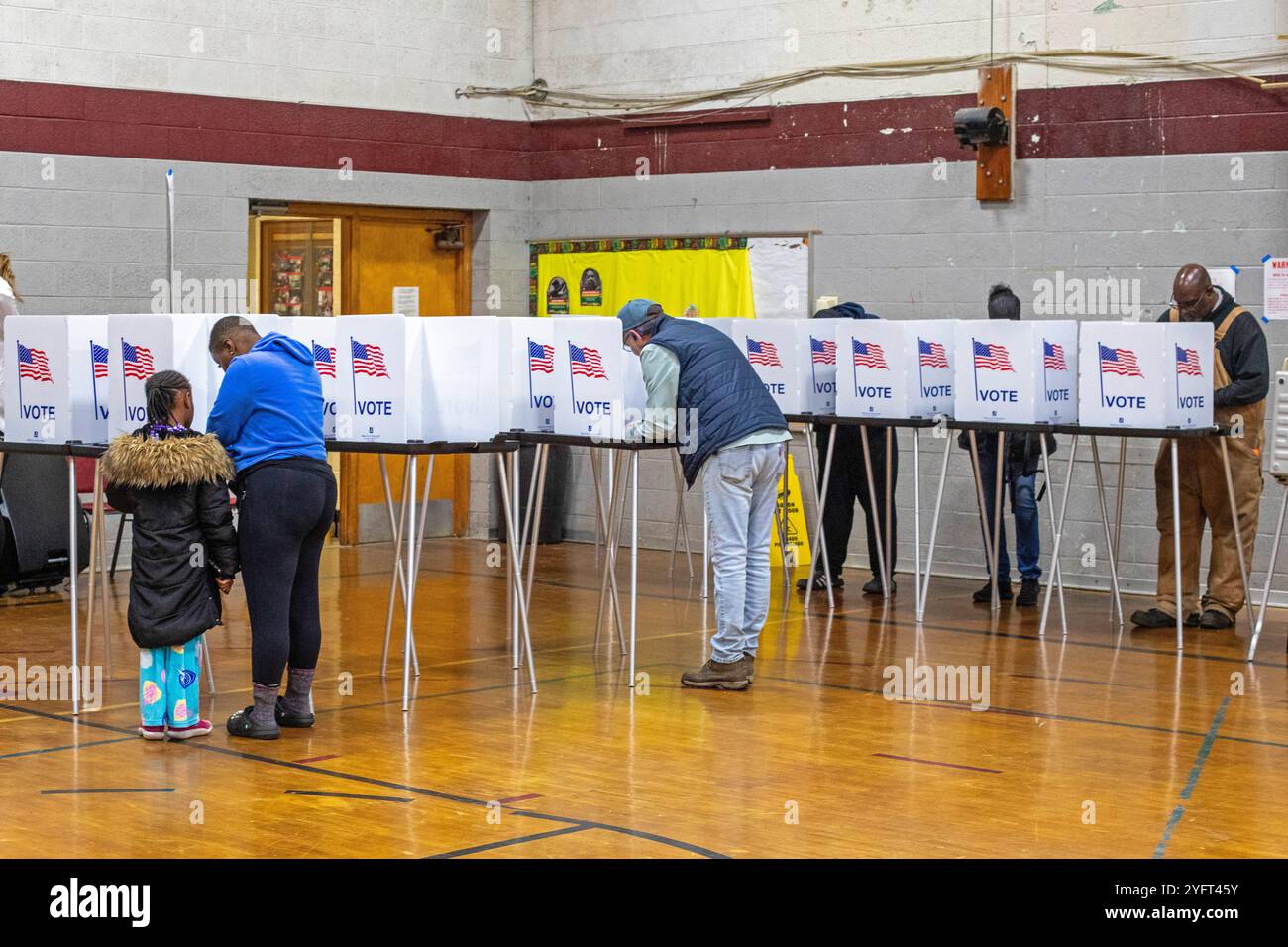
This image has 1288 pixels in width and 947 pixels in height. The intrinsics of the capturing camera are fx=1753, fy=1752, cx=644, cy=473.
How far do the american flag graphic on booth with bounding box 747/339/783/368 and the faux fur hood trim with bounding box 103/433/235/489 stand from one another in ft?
12.3

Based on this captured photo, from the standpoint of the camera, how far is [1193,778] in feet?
18.2

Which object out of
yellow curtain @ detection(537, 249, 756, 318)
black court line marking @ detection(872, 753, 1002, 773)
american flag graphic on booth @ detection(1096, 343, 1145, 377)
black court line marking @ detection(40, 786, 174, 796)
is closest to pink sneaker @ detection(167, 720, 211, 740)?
black court line marking @ detection(40, 786, 174, 796)

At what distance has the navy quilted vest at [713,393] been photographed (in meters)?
6.78

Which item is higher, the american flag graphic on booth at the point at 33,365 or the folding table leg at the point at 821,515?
the american flag graphic on booth at the point at 33,365

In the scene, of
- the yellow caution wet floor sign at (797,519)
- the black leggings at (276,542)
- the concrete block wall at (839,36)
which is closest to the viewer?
the black leggings at (276,542)

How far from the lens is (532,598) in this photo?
30.8 ft

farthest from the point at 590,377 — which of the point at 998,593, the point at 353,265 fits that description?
the point at 353,265

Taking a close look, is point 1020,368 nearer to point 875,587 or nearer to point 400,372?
point 875,587

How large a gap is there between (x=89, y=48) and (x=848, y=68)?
4.48 meters

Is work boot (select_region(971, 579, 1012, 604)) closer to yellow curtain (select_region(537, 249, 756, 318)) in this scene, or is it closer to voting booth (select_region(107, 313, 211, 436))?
yellow curtain (select_region(537, 249, 756, 318))

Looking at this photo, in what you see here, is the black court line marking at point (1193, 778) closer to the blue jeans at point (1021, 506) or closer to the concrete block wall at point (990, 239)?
the blue jeans at point (1021, 506)

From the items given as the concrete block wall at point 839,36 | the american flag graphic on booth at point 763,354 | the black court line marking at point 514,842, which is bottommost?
the black court line marking at point 514,842

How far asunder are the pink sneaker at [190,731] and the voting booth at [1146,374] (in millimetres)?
4251

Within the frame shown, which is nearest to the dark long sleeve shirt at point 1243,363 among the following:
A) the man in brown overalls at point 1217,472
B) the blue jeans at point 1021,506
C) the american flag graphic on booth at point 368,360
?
the man in brown overalls at point 1217,472
